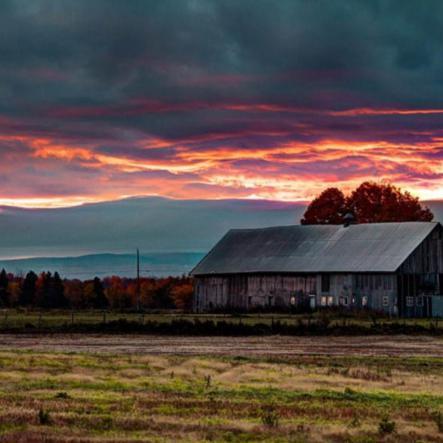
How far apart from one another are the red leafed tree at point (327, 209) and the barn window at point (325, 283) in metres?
30.0

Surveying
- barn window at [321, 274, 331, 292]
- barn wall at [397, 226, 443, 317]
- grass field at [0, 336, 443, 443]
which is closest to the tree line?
barn window at [321, 274, 331, 292]

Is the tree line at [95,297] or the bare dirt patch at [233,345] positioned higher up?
the tree line at [95,297]

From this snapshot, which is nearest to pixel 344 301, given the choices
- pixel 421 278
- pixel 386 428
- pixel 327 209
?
pixel 421 278

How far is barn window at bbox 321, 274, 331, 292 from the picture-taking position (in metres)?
93.2

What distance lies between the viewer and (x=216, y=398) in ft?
82.5

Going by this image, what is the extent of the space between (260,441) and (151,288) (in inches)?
5887

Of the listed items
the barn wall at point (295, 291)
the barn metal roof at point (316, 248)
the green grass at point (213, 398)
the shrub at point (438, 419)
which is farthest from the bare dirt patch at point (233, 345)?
the barn metal roof at point (316, 248)

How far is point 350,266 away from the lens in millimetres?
91438

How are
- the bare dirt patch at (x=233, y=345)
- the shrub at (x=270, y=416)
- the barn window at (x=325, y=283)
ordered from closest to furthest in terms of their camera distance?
1. the shrub at (x=270, y=416)
2. the bare dirt patch at (x=233, y=345)
3. the barn window at (x=325, y=283)

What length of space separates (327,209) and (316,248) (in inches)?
1052

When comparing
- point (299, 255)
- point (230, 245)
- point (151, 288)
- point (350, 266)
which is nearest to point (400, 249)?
point (350, 266)

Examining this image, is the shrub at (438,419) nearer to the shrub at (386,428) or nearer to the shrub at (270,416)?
the shrub at (386,428)

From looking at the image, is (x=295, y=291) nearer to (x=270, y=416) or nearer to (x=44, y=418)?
(x=270, y=416)

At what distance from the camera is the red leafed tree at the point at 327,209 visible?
12350cm
